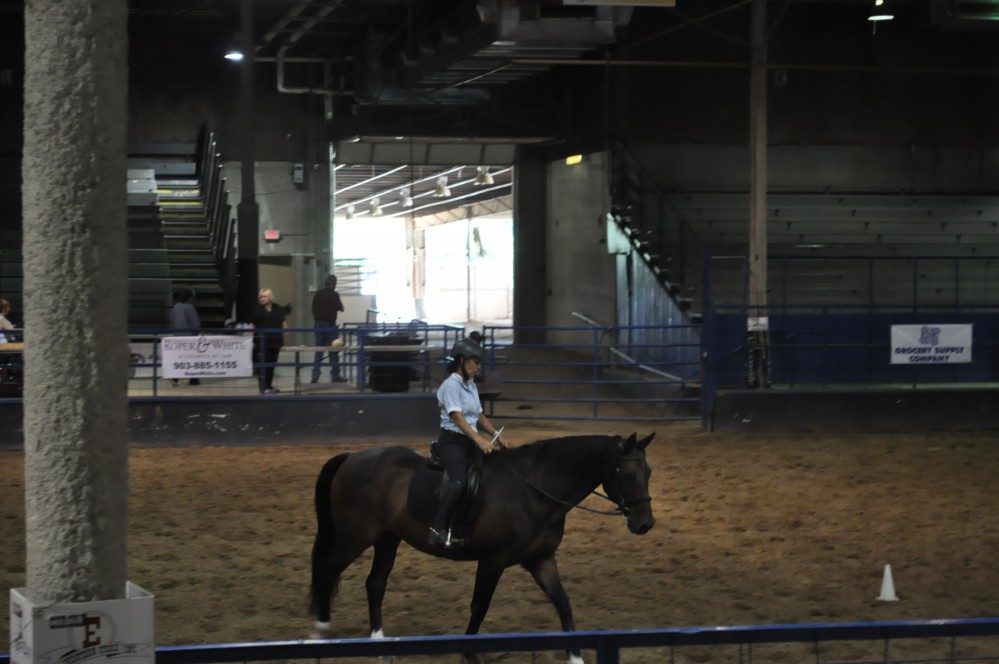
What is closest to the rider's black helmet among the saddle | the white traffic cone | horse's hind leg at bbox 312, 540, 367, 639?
the saddle

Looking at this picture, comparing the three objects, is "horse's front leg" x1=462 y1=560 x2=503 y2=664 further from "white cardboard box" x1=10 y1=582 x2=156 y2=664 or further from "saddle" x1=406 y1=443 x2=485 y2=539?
"white cardboard box" x1=10 y1=582 x2=156 y2=664

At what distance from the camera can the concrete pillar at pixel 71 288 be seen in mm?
3084

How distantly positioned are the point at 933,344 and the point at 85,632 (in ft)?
59.9

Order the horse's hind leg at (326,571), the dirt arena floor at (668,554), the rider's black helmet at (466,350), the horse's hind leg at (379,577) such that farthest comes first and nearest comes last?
the dirt arena floor at (668,554), the horse's hind leg at (326,571), the horse's hind leg at (379,577), the rider's black helmet at (466,350)

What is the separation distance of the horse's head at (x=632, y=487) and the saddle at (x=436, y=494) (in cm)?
81

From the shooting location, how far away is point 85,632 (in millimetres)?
3154

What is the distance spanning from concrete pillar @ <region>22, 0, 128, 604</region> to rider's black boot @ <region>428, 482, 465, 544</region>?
13.6 ft

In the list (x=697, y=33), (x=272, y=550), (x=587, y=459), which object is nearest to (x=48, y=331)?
(x=587, y=459)

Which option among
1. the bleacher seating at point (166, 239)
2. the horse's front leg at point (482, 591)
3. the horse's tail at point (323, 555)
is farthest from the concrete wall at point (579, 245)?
the horse's front leg at point (482, 591)

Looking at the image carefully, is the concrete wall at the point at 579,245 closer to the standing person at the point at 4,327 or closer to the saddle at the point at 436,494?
the standing person at the point at 4,327

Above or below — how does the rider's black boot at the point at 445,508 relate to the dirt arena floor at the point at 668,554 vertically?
above

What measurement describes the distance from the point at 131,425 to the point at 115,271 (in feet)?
49.3

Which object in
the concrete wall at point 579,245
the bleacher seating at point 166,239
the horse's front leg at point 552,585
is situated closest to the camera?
the horse's front leg at point 552,585

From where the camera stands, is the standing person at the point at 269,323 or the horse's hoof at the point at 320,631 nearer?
the horse's hoof at the point at 320,631
